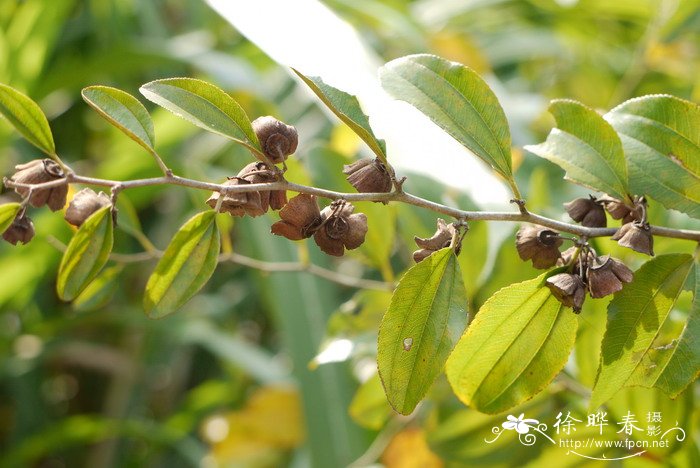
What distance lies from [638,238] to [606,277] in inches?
0.8

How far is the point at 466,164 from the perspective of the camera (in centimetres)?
52

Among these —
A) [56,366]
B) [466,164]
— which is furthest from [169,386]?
[466,164]

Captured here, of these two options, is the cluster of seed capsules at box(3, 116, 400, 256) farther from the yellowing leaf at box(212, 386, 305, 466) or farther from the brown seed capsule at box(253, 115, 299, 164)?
the yellowing leaf at box(212, 386, 305, 466)

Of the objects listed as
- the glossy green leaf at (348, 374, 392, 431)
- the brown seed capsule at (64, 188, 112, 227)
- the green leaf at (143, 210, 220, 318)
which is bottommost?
the glossy green leaf at (348, 374, 392, 431)

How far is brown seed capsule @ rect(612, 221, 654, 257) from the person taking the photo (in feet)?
0.90

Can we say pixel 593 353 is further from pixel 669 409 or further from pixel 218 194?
pixel 218 194

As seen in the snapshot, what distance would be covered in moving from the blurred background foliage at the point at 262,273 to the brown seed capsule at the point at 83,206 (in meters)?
0.11

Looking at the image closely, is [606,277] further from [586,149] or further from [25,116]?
[25,116]

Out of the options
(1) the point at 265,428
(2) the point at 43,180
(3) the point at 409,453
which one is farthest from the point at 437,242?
(1) the point at 265,428

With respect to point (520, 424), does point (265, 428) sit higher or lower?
lower

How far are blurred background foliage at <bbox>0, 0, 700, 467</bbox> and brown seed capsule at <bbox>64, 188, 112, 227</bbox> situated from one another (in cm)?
11

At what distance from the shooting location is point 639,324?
29 centimetres

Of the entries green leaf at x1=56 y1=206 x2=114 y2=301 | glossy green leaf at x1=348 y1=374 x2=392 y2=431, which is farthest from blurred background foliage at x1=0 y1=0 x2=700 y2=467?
green leaf at x1=56 y1=206 x2=114 y2=301

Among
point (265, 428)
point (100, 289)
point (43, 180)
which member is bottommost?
point (265, 428)
